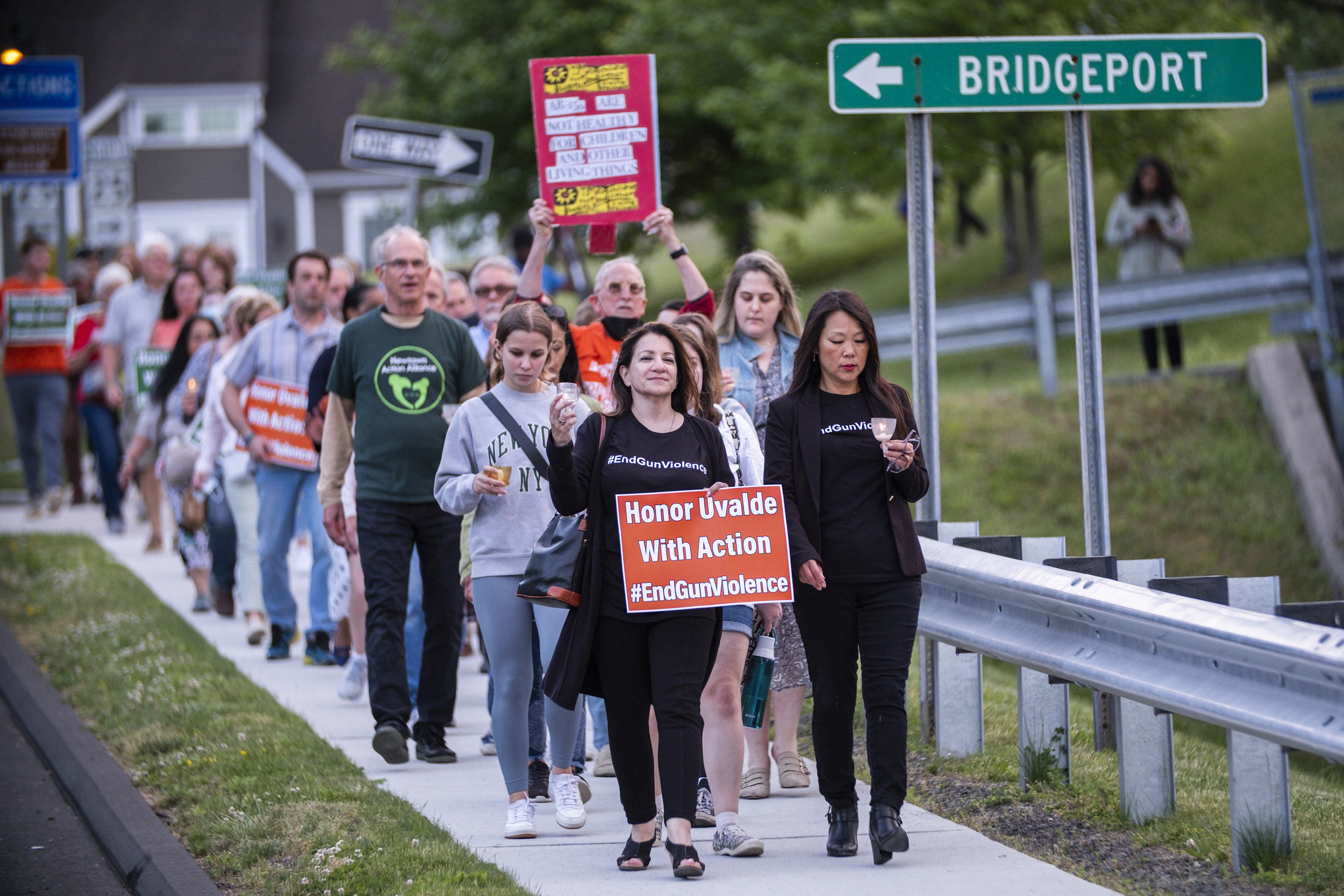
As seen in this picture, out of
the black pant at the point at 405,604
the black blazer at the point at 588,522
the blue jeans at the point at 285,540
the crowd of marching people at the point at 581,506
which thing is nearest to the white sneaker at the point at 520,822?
the crowd of marching people at the point at 581,506

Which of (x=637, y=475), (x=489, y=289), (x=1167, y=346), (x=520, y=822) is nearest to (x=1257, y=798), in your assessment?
(x=637, y=475)

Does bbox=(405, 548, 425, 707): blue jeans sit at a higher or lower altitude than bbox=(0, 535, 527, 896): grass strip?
higher

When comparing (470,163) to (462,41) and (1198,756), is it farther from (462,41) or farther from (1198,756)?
(462,41)

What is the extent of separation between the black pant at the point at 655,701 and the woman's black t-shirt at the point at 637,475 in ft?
0.19

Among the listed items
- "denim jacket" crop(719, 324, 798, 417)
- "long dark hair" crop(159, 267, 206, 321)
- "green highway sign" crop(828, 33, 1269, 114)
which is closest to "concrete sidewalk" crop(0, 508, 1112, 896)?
"denim jacket" crop(719, 324, 798, 417)

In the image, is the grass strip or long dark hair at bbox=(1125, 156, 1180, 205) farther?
long dark hair at bbox=(1125, 156, 1180, 205)

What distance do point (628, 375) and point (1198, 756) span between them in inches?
149

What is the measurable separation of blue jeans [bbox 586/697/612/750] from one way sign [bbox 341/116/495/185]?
19.6 ft

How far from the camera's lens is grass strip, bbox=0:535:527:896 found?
5.64m

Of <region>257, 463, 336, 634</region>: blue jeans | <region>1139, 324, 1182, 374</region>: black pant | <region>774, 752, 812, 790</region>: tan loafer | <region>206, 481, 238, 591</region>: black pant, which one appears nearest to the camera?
<region>774, 752, 812, 790</region>: tan loafer

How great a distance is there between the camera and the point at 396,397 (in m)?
7.50

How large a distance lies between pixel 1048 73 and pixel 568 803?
390cm

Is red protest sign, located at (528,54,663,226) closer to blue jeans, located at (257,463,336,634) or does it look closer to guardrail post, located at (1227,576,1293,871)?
blue jeans, located at (257,463,336,634)

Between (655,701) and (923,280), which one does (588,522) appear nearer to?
(655,701)
